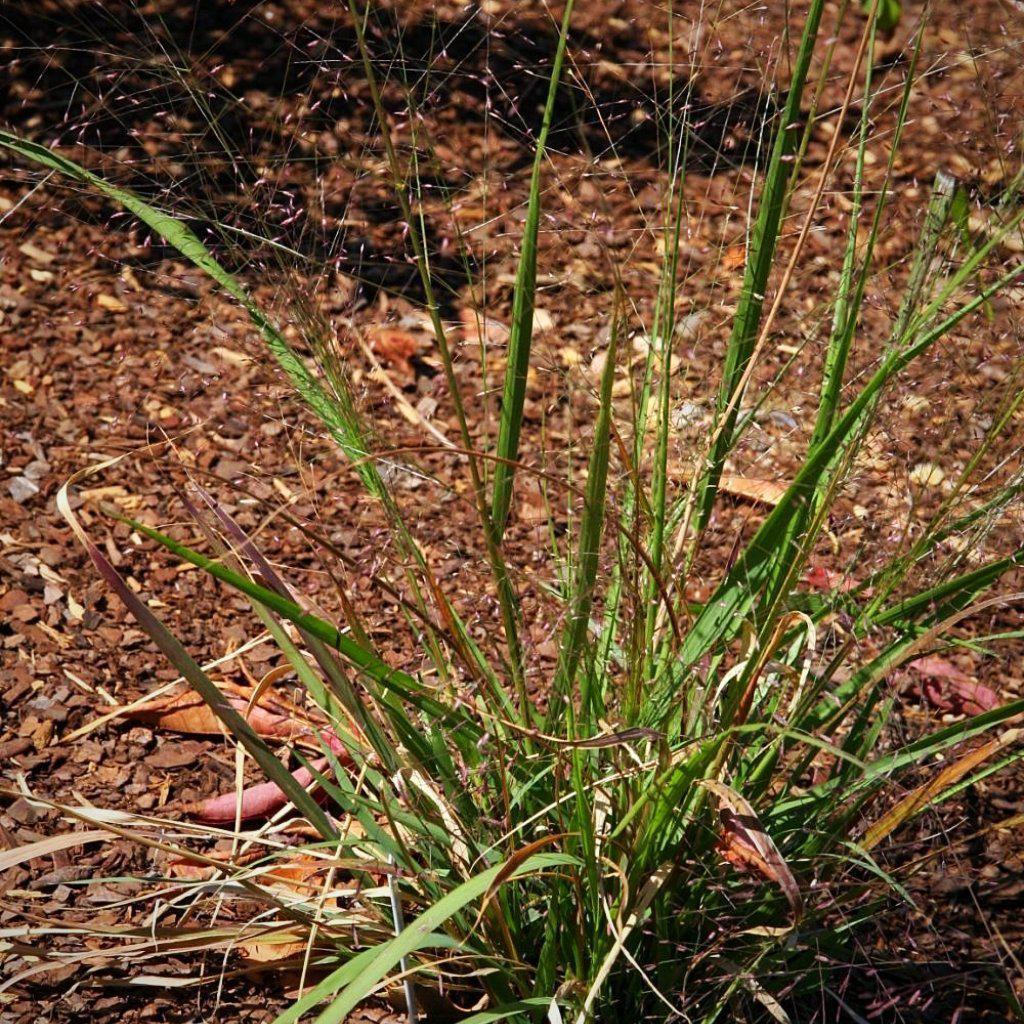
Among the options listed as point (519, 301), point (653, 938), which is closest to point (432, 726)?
point (653, 938)

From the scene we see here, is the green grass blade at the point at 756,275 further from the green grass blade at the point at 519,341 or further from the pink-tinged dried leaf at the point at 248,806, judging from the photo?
the pink-tinged dried leaf at the point at 248,806

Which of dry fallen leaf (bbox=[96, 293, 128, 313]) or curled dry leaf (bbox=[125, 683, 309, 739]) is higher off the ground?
dry fallen leaf (bbox=[96, 293, 128, 313])

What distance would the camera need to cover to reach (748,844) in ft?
4.10

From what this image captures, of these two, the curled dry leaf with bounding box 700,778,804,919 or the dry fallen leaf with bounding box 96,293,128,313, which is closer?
the curled dry leaf with bounding box 700,778,804,919

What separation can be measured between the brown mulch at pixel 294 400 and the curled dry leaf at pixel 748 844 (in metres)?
0.17

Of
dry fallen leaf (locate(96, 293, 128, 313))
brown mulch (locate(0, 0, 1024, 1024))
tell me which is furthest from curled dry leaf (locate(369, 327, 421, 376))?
dry fallen leaf (locate(96, 293, 128, 313))

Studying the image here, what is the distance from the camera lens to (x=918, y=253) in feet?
5.16

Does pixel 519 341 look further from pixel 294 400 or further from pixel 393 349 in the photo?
pixel 393 349

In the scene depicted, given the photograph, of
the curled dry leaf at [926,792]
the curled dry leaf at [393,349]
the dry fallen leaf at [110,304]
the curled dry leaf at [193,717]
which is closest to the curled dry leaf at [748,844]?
the curled dry leaf at [926,792]

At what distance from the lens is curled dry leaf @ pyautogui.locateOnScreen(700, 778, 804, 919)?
1.17 meters

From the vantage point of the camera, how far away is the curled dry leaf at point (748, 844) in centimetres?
117

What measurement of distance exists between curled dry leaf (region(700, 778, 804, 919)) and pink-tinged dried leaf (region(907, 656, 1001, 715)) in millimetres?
791

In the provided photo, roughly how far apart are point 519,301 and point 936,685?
3.56 ft

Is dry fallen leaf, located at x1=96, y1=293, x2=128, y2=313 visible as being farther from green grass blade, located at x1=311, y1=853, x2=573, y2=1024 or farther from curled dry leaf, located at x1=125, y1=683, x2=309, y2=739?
green grass blade, located at x1=311, y1=853, x2=573, y2=1024
